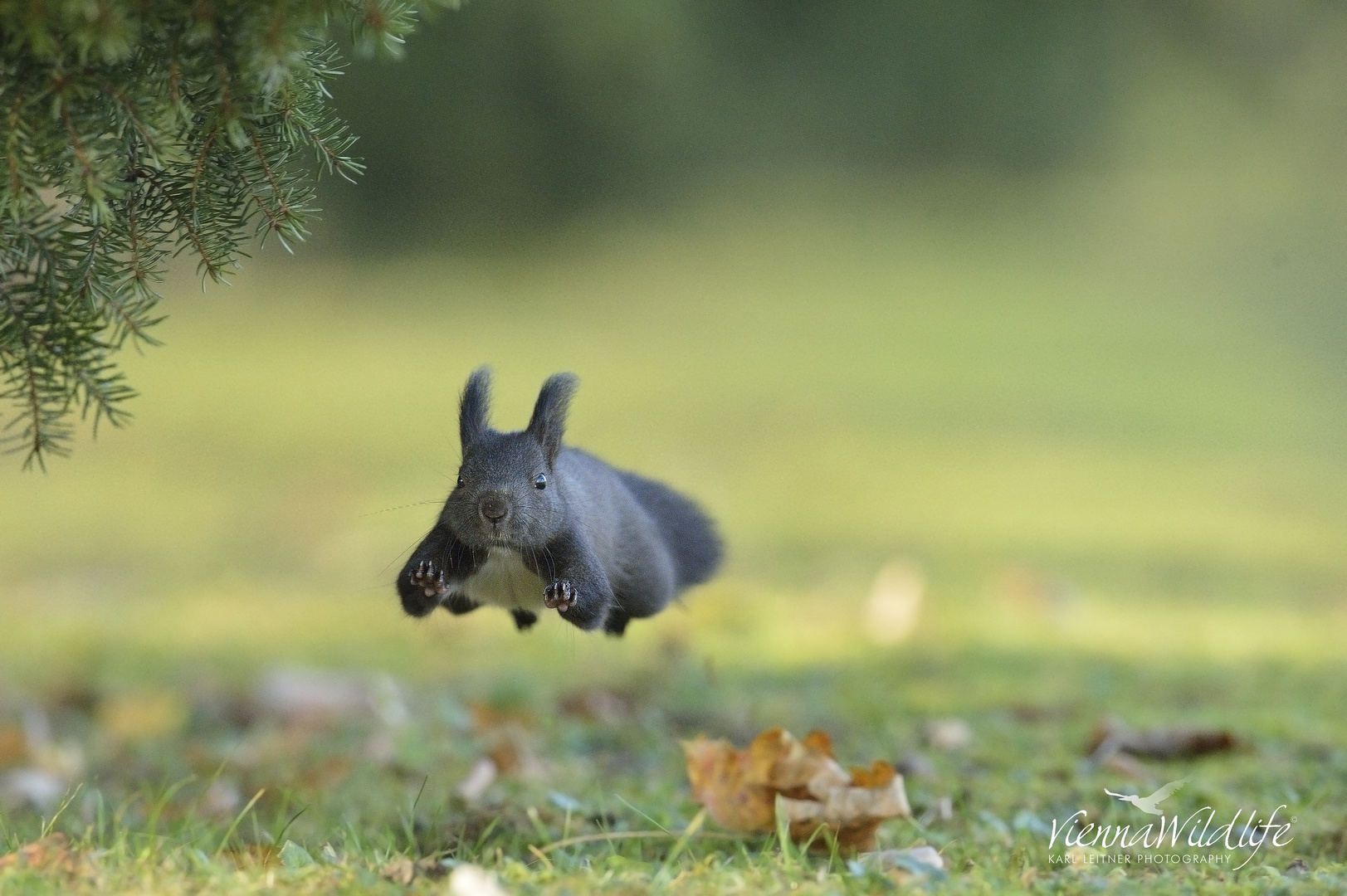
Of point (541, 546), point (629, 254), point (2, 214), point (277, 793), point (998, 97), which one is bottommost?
point (277, 793)

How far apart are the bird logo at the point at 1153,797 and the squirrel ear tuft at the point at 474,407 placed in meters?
1.71

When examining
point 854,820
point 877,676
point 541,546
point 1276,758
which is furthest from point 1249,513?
point 541,546

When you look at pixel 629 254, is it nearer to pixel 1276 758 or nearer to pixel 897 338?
pixel 897 338

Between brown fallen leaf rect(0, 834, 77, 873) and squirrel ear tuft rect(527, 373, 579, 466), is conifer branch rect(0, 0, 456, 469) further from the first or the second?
brown fallen leaf rect(0, 834, 77, 873)

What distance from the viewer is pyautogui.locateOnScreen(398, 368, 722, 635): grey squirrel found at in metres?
2.38

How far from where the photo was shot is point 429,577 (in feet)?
7.75

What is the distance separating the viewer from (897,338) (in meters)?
12.4

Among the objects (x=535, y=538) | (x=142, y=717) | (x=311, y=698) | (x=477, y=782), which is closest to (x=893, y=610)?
(x=311, y=698)

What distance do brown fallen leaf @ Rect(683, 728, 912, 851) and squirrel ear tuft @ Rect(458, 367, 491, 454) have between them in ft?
2.87

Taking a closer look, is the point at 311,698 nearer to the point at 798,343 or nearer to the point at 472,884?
the point at 472,884

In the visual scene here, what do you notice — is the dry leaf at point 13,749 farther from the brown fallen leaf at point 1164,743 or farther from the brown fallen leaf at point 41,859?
the brown fallen leaf at point 1164,743

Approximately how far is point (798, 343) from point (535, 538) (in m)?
10.1

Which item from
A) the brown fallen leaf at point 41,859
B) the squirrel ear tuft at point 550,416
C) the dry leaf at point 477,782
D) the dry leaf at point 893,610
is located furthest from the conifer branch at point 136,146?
the dry leaf at point 893,610

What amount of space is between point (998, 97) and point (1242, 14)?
2484 mm
